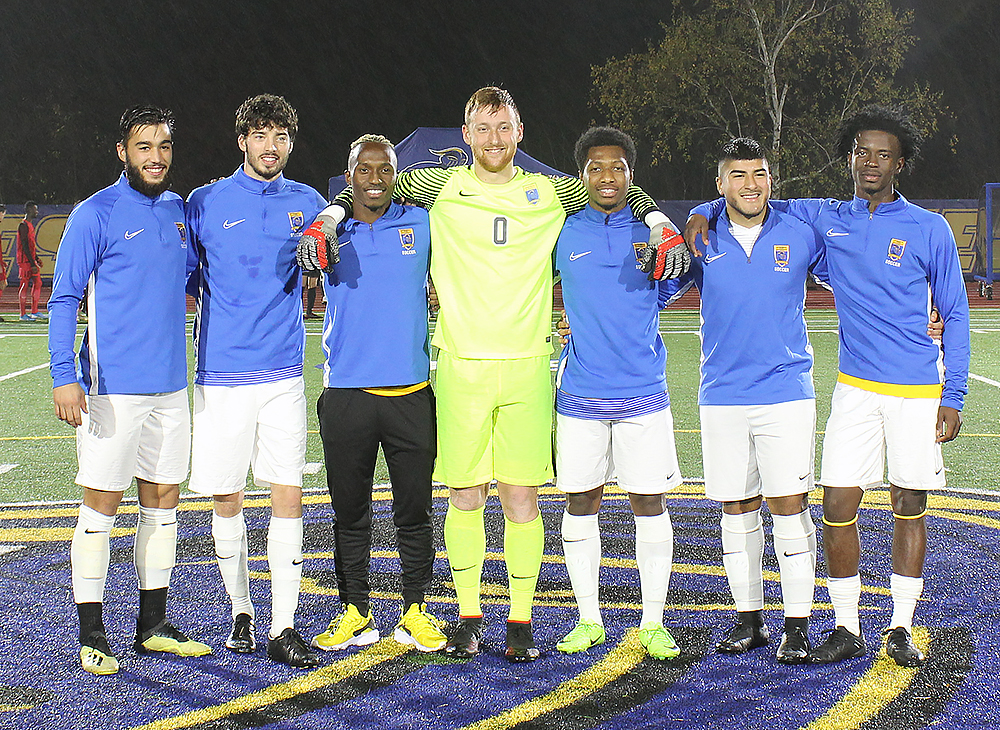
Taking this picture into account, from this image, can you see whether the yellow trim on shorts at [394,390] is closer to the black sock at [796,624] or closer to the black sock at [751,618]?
the black sock at [751,618]

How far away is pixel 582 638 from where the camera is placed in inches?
153

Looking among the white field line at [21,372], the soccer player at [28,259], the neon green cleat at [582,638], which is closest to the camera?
the neon green cleat at [582,638]

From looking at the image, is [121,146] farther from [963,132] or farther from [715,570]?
[963,132]

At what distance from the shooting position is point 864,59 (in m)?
30.0

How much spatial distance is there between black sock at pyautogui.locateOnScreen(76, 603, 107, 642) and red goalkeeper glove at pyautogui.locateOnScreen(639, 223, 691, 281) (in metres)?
2.50

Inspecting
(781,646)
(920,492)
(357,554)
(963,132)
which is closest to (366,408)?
(357,554)

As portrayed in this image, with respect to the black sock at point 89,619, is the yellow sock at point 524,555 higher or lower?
higher

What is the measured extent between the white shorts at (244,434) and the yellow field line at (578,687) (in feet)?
4.19

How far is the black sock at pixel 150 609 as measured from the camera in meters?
3.94

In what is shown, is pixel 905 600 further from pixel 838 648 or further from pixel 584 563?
pixel 584 563

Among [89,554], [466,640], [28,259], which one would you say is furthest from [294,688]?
[28,259]

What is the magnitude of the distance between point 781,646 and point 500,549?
5.97 feet

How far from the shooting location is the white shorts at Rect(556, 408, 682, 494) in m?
3.90

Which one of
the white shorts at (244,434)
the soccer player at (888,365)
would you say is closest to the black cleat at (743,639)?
the soccer player at (888,365)
